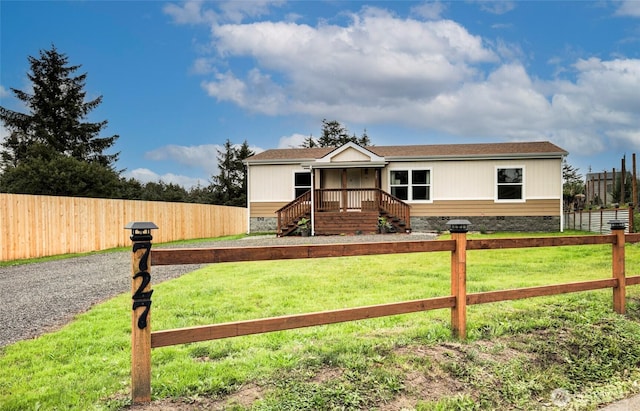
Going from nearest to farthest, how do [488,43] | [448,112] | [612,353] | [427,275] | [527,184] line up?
[612,353], [427,275], [488,43], [527,184], [448,112]

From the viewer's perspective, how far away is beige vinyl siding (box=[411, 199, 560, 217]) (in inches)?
733

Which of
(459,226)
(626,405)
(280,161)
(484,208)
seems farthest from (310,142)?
(626,405)

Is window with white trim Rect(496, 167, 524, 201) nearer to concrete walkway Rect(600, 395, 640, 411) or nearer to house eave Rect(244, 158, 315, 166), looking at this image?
house eave Rect(244, 158, 315, 166)

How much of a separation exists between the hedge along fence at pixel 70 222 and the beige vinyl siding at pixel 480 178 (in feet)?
34.9

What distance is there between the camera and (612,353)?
13.1 ft

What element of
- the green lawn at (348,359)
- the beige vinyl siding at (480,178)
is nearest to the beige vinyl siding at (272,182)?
the beige vinyl siding at (480,178)

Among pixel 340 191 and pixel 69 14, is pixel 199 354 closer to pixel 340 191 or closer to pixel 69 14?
pixel 340 191

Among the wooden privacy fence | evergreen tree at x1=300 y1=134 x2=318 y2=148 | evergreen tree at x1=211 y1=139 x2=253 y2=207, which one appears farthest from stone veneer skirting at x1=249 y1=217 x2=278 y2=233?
evergreen tree at x1=300 y1=134 x2=318 y2=148

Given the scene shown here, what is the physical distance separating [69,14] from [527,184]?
21.5 meters

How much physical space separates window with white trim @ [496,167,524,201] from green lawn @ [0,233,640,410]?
13348mm

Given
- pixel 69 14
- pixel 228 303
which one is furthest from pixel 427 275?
pixel 69 14

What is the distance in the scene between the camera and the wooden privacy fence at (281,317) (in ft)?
8.67

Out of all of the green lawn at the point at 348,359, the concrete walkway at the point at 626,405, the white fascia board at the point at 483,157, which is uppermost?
the white fascia board at the point at 483,157

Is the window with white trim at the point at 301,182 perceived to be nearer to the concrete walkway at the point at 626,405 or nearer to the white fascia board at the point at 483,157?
the white fascia board at the point at 483,157
